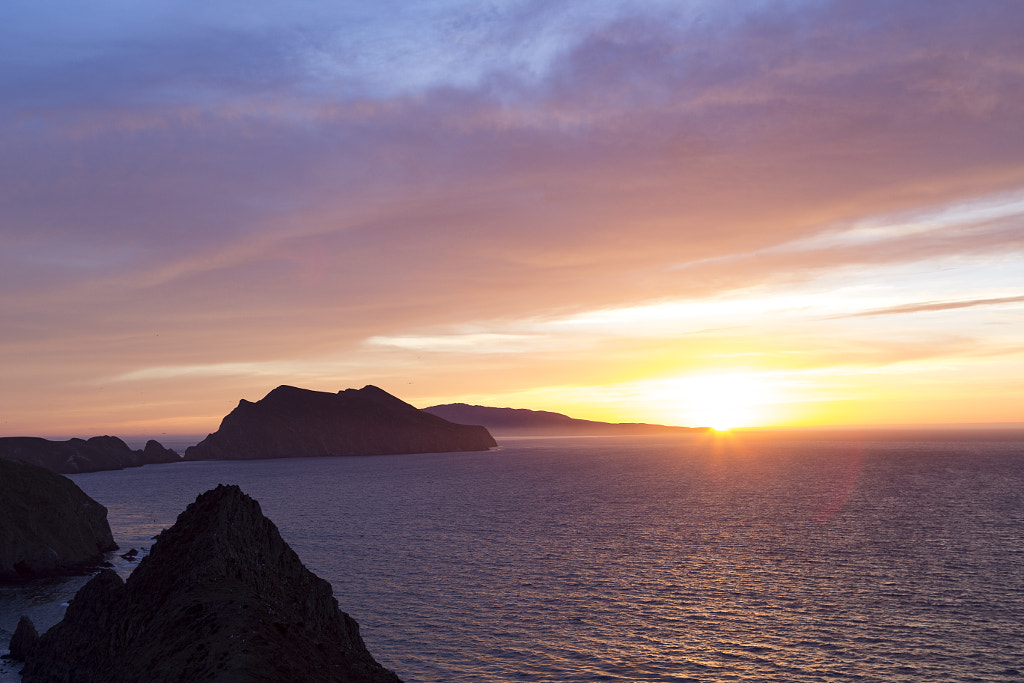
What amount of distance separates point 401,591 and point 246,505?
34.0 meters

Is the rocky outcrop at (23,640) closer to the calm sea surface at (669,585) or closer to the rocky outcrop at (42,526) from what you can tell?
the calm sea surface at (669,585)

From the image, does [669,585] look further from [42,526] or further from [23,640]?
[42,526]

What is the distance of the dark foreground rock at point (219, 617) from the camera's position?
2189 centimetres

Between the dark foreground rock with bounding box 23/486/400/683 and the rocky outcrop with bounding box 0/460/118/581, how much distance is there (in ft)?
129

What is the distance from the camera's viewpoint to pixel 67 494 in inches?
2901

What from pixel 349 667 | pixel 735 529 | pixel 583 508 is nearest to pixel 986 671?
pixel 349 667

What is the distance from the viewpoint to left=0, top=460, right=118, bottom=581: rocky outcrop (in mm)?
64438

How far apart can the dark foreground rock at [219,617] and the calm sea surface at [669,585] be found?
43.7 feet

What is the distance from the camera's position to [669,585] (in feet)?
199

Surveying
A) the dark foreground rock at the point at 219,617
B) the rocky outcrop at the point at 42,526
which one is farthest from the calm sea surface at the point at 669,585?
the dark foreground rock at the point at 219,617

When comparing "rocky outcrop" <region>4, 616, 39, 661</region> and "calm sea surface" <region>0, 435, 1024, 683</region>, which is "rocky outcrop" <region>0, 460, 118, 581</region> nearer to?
"calm sea surface" <region>0, 435, 1024, 683</region>

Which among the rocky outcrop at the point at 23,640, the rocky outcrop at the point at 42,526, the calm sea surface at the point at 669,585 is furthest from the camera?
the rocky outcrop at the point at 42,526

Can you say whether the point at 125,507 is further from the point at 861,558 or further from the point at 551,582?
the point at 861,558

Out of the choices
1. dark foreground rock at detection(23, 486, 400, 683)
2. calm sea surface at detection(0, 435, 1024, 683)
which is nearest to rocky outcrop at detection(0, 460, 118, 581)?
calm sea surface at detection(0, 435, 1024, 683)
